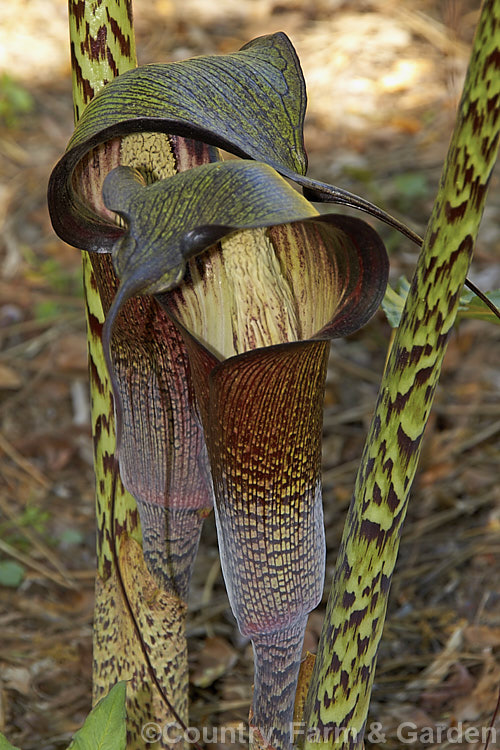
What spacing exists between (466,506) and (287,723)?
0.91m

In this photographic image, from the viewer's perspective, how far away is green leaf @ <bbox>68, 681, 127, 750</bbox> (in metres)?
0.63

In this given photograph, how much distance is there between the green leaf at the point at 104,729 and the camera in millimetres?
627

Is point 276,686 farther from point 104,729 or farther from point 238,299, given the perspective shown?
point 238,299

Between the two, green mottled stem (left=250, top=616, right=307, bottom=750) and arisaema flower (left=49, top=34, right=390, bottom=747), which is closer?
arisaema flower (left=49, top=34, right=390, bottom=747)

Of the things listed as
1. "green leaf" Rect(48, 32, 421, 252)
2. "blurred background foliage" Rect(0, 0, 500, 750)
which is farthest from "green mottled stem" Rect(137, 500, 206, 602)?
"blurred background foliage" Rect(0, 0, 500, 750)

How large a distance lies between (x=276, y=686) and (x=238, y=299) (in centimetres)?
33

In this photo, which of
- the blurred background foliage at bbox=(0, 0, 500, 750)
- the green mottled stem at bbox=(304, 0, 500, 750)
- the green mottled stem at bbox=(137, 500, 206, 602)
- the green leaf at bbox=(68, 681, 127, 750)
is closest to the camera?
the green mottled stem at bbox=(304, 0, 500, 750)

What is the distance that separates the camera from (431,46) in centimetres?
308

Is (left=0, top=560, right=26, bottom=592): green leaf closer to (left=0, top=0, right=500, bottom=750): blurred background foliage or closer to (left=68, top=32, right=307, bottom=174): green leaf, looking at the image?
(left=0, top=0, right=500, bottom=750): blurred background foliage

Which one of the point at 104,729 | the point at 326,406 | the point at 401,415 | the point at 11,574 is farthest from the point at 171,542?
the point at 326,406

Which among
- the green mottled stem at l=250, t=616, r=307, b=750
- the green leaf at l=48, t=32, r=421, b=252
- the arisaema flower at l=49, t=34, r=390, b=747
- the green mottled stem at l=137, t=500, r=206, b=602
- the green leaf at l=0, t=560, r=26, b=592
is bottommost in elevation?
the green leaf at l=0, t=560, r=26, b=592

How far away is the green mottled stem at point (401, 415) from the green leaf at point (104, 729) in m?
0.15

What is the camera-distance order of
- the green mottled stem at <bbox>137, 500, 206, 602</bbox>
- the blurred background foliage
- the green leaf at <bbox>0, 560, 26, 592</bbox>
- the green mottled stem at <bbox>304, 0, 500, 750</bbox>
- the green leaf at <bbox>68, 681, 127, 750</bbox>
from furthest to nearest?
the green leaf at <bbox>0, 560, 26, 592</bbox> < the blurred background foliage < the green mottled stem at <bbox>137, 500, 206, 602</bbox> < the green leaf at <bbox>68, 681, 127, 750</bbox> < the green mottled stem at <bbox>304, 0, 500, 750</bbox>

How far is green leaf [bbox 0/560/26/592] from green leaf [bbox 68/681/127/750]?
864 millimetres
